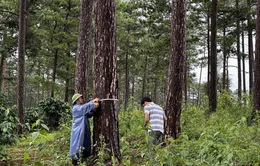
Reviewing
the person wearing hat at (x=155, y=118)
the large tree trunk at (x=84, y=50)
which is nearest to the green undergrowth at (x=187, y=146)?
the person wearing hat at (x=155, y=118)

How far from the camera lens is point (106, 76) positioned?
5.16 metres

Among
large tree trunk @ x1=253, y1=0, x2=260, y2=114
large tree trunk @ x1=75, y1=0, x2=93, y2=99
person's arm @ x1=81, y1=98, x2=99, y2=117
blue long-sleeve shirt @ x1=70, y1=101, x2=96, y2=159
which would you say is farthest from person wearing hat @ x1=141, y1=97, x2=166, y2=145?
large tree trunk @ x1=253, y1=0, x2=260, y2=114

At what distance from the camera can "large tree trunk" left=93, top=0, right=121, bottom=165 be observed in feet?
16.7

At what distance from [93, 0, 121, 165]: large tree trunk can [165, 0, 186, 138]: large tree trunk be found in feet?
9.49

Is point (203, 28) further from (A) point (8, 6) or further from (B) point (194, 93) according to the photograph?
(B) point (194, 93)

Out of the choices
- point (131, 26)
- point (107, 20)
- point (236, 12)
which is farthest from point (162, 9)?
point (107, 20)

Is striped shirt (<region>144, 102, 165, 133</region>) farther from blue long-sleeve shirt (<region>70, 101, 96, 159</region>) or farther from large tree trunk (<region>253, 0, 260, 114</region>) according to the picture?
large tree trunk (<region>253, 0, 260, 114</region>)

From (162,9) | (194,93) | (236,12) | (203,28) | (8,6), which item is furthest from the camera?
(194,93)

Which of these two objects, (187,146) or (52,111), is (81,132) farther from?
(52,111)

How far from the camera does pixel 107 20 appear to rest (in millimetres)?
5254

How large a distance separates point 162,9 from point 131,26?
841cm

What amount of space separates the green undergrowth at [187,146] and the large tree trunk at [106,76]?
1.26 ft

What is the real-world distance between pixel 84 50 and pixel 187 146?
7.39m

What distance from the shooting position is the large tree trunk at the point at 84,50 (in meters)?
11.1
